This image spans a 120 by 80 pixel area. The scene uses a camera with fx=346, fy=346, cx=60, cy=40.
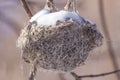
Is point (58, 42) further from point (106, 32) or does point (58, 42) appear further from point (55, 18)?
point (106, 32)

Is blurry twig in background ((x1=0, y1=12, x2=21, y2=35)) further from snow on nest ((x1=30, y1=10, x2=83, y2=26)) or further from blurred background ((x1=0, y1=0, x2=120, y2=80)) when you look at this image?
snow on nest ((x1=30, y1=10, x2=83, y2=26))

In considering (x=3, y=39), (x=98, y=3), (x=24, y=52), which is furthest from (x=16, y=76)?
(x=24, y=52)

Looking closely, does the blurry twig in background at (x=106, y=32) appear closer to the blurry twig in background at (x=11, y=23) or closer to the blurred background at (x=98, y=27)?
the blurred background at (x=98, y=27)

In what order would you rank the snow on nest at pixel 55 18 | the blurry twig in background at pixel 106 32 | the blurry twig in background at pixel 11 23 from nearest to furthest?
the snow on nest at pixel 55 18 < the blurry twig in background at pixel 106 32 < the blurry twig in background at pixel 11 23

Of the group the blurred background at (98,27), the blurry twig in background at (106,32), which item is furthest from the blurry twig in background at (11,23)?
the blurry twig in background at (106,32)

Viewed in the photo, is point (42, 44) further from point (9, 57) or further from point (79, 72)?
point (9, 57)

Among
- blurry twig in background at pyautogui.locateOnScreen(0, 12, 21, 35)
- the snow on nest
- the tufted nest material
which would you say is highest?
blurry twig in background at pyautogui.locateOnScreen(0, 12, 21, 35)

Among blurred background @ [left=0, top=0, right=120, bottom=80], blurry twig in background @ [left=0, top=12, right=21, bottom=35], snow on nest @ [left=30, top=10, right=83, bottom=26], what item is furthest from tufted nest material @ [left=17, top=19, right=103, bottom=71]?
blurry twig in background @ [left=0, top=12, right=21, bottom=35]
